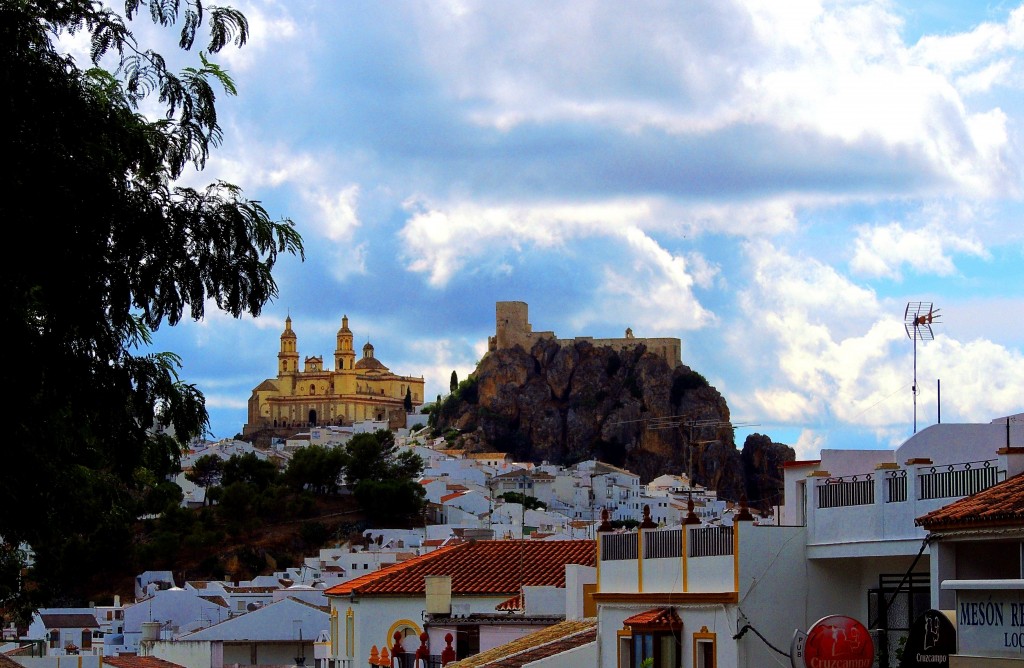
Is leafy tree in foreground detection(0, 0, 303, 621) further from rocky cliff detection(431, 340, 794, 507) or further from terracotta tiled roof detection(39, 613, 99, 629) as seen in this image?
rocky cliff detection(431, 340, 794, 507)

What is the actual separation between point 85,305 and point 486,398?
172891 mm

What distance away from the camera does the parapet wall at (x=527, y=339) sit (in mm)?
183625

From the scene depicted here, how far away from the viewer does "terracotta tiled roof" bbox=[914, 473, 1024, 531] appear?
580 inches

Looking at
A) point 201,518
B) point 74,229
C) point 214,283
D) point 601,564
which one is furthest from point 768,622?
point 201,518

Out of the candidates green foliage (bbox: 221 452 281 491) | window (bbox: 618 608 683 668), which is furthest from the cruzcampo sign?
green foliage (bbox: 221 452 281 491)

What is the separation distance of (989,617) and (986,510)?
1094 mm

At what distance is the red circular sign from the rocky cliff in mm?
153091

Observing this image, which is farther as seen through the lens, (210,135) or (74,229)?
(210,135)

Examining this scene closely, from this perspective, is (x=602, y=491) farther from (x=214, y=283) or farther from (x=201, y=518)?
(x=214, y=283)

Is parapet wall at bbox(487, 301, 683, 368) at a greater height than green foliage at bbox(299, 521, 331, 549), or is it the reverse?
parapet wall at bbox(487, 301, 683, 368)

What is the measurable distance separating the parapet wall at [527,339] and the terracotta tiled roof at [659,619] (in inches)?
6302

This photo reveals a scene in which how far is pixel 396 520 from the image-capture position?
13162 cm

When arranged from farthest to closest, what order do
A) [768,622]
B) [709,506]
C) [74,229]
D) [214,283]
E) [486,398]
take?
[486,398], [709,506], [768,622], [214,283], [74,229]

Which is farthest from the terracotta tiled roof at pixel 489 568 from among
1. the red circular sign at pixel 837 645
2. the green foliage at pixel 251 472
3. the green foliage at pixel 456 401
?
the green foliage at pixel 456 401
